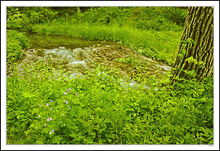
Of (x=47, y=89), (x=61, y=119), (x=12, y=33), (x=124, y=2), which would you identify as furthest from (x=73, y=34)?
(x=61, y=119)

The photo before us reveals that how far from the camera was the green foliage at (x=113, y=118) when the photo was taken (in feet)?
7.72

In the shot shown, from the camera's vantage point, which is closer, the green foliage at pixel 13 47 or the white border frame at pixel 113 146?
the white border frame at pixel 113 146

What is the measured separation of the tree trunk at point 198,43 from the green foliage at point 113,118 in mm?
273

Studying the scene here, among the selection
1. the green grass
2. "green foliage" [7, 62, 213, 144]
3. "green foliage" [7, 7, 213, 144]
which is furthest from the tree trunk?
the green grass

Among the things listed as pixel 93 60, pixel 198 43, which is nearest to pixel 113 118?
pixel 198 43

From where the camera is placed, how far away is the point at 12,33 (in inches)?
226

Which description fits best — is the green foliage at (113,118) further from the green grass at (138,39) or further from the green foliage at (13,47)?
the green grass at (138,39)

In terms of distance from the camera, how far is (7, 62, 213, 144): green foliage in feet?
7.72

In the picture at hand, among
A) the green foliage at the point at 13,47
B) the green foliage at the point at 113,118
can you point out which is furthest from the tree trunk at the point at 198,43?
the green foliage at the point at 13,47

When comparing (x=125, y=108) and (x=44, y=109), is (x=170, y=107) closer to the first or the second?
(x=125, y=108)

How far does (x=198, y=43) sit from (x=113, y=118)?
6.25 feet

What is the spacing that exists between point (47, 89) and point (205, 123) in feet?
8.37

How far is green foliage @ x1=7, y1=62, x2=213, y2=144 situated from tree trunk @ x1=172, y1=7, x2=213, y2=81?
0.27 meters

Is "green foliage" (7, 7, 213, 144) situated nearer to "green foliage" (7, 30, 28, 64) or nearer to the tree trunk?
the tree trunk
